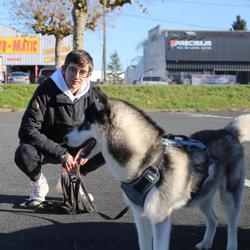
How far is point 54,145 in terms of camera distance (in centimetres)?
495

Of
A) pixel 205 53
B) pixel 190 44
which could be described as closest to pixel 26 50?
pixel 190 44

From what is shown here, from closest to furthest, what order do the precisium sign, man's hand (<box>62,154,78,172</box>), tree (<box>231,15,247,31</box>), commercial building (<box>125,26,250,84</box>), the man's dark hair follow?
man's hand (<box>62,154,78,172</box>) < the man's dark hair < the precisium sign < commercial building (<box>125,26,250,84</box>) < tree (<box>231,15,247,31</box>)

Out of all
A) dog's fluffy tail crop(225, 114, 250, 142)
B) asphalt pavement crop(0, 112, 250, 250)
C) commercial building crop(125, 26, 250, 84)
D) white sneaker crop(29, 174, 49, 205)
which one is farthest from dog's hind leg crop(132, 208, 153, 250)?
commercial building crop(125, 26, 250, 84)

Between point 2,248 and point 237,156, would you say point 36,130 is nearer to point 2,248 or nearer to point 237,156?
point 2,248

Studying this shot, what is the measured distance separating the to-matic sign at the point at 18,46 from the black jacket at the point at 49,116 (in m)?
45.3

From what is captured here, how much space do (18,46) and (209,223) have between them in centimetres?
4769

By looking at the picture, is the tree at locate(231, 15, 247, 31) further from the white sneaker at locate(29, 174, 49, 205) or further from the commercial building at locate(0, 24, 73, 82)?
the white sneaker at locate(29, 174, 49, 205)

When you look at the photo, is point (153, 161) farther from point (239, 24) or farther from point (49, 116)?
point (239, 24)

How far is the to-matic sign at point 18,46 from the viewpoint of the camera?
49.3 meters

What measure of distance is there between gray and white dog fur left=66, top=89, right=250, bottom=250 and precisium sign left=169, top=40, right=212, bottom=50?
189 feet

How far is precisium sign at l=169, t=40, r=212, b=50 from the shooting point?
60.6 meters

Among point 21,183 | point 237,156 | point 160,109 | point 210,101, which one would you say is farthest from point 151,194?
point 210,101

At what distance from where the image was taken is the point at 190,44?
199 feet

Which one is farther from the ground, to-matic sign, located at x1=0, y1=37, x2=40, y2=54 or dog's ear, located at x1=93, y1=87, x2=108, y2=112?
to-matic sign, located at x1=0, y1=37, x2=40, y2=54
